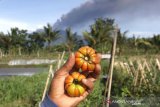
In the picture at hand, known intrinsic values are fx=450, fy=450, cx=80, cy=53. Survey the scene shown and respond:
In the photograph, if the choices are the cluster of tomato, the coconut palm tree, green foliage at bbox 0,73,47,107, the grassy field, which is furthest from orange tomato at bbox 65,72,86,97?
the coconut palm tree

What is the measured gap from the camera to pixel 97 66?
6.13 ft

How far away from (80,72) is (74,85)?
0.09 meters

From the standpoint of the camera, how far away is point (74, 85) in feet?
5.89

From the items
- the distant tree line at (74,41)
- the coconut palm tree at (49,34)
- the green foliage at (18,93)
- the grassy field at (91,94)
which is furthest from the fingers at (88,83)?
the coconut palm tree at (49,34)

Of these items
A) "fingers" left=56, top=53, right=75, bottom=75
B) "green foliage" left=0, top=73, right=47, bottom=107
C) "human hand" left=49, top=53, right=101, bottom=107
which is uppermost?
"fingers" left=56, top=53, right=75, bottom=75

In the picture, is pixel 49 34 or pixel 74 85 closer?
pixel 74 85

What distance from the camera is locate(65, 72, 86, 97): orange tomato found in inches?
70.8

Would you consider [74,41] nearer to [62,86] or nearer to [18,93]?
[18,93]

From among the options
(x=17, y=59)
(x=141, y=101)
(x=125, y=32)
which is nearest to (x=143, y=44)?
(x=125, y=32)

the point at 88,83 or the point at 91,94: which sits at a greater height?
the point at 88,83

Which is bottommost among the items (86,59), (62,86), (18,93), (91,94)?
(18,93)

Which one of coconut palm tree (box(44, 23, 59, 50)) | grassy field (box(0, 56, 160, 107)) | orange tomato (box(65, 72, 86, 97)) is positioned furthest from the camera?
coconut palm tree (box(44, 23, 59, 50))

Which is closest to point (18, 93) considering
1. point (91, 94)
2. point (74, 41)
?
point (91, 94)

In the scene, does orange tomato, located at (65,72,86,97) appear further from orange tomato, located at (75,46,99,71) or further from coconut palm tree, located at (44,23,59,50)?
coconut palm tree, located at (44,23,59,50)
